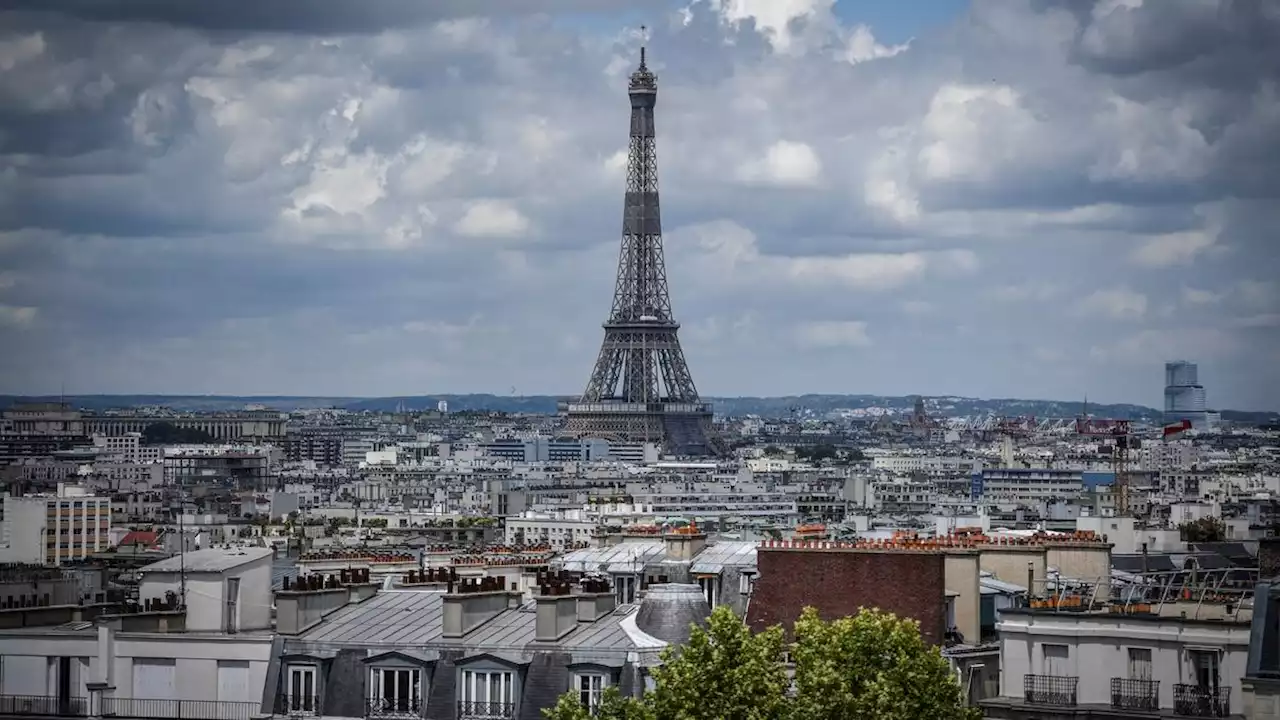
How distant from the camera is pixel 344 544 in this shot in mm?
107688

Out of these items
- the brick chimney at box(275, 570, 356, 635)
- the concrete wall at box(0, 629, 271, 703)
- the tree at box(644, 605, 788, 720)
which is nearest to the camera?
the tree at box(644, 605, 788, 720)

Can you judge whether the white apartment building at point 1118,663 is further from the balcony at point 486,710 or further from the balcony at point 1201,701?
the balcony at point 486,710

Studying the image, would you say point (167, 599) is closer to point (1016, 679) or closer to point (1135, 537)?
point (1016, 679)

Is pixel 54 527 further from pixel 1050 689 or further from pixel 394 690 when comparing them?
pixel 1050 689

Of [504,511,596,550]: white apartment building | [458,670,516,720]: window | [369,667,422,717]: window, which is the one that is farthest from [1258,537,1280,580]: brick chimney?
[504,511,596,550]: white apartment building

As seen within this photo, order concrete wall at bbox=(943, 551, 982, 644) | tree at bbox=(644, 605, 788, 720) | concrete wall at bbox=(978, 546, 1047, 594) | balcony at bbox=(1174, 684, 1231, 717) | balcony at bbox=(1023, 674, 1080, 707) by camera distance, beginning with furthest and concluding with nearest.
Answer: concrete wall at bbox=(978, 546, 1047, 594) < concrete wall at bbox=(943, 551, 982, 644) < balcony at bbox=(1023, 674, 1080, 707) < tree at bbox=(644, 605, 788, 720) < balcony at bbox=(1174, 684, 1231, 717)

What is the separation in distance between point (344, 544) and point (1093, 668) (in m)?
76.2

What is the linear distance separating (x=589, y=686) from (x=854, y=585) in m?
3.39

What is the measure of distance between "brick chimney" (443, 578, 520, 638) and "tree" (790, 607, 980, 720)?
14.8 ft

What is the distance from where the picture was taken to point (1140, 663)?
3266cm

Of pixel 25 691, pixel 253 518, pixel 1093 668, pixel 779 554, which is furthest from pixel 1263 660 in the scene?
pixel 253 518

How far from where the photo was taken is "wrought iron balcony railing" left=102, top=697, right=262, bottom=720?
3534 cm

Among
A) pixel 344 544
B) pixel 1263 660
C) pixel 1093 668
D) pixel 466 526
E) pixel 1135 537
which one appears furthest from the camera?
pixel 466 526

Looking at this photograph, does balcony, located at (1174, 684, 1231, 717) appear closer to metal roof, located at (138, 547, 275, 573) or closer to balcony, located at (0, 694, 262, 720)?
balcony, located at (0, 694, 262, 720)
